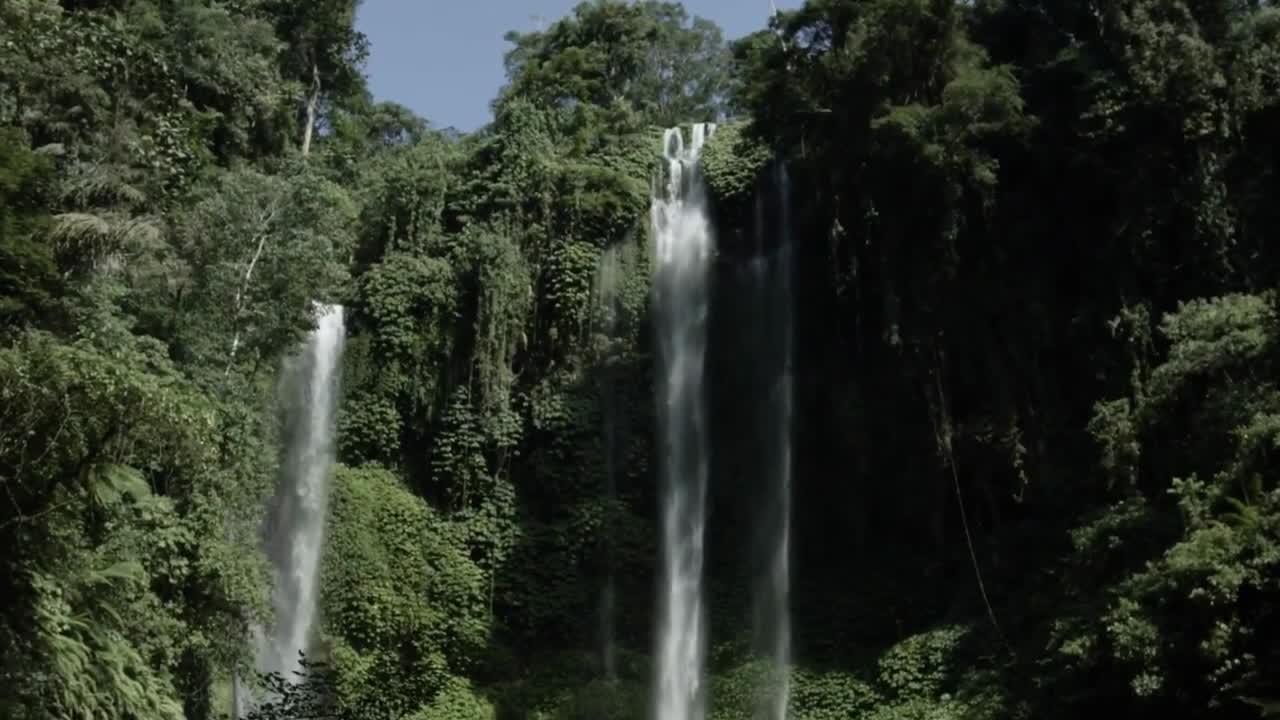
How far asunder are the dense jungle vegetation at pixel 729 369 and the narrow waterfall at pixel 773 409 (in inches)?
11.9

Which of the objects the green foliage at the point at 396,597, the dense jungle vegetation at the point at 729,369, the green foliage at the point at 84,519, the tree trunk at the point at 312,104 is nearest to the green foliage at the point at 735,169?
the dense jungle vegetation at the point at 729,369

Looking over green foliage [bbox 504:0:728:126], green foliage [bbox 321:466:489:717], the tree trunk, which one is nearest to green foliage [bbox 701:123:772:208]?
green foliage [bbox 321:466:489:717]

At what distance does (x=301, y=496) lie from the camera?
23.0 metres

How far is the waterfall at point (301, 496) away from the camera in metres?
22.0

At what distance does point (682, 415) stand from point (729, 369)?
42.6 inches

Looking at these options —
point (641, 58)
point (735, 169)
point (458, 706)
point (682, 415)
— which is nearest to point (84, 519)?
point (458, 706)

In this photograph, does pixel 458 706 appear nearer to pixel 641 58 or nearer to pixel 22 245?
pixel 22 245

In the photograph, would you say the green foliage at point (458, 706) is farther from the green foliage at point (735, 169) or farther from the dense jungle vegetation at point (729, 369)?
the green foliage at point (735, 169)

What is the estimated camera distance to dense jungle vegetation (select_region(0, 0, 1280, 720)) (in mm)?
16031

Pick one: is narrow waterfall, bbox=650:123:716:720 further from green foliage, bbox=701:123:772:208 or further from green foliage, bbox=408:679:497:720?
green foliage, bbox=408:679:497:720

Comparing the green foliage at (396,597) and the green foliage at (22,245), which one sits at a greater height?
the green foliage at (22,245)

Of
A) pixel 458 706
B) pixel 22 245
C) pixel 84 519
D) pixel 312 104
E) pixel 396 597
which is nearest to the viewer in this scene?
pixel 84 519

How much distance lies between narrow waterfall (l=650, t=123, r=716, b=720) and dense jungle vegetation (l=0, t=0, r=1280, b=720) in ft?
1.04

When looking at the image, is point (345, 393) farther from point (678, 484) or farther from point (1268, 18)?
point (1268, 18)
